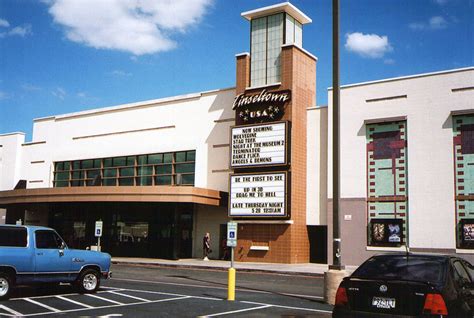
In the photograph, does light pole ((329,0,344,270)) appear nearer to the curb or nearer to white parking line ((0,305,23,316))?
white parking line ((0,305,23,316))

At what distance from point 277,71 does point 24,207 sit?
24739 millimetres

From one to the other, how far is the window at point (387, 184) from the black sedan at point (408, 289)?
2034 cm

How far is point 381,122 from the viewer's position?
98.8 ft

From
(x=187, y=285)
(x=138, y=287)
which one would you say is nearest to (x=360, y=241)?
(x=187, y=285)

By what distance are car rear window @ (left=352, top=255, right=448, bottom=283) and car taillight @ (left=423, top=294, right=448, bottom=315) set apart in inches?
14.7

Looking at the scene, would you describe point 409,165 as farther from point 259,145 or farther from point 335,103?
point 335,103

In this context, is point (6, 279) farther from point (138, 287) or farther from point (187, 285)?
point (187, 285)

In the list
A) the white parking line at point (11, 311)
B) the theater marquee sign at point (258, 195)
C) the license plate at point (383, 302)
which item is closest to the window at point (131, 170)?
the theater marquee sign at point (258, 195)

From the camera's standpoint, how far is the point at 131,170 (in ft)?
131

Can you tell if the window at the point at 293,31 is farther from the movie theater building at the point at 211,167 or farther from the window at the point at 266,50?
the window at the point at 266,50

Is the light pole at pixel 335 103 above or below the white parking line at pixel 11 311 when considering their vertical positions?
above

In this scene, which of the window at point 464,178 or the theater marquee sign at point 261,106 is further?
the theater marquee sign at point 261,106

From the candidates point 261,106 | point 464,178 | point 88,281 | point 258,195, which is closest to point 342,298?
point 88,281

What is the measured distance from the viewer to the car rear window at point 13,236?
14234 mm
